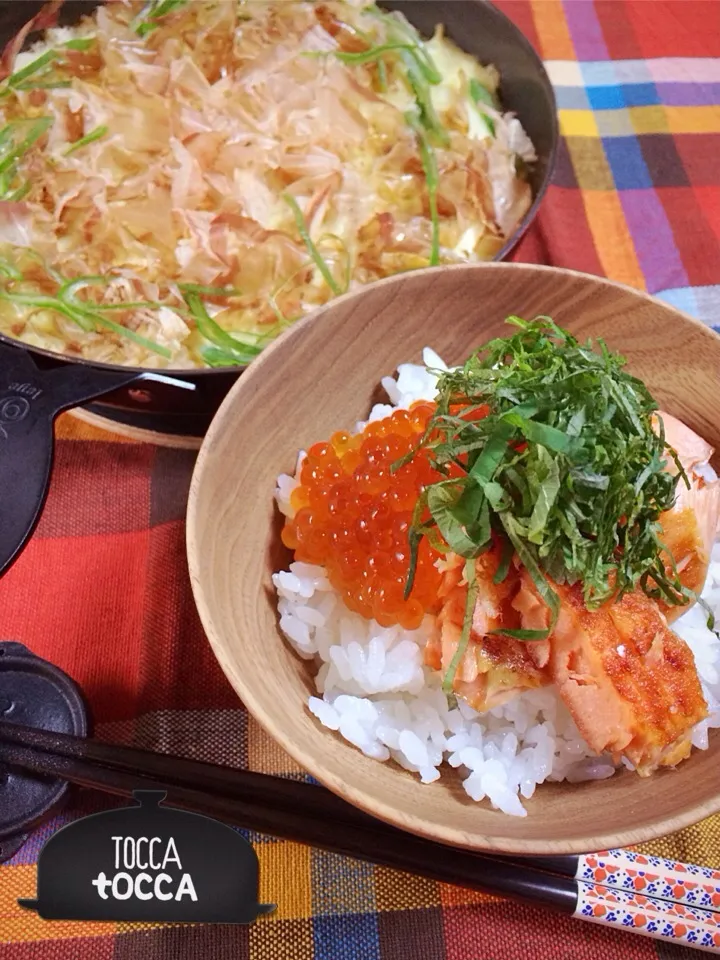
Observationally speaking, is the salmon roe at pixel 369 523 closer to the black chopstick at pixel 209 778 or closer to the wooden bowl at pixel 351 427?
the wooden bowl at pixel 351 427

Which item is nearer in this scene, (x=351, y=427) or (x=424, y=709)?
(x=424, y=709)

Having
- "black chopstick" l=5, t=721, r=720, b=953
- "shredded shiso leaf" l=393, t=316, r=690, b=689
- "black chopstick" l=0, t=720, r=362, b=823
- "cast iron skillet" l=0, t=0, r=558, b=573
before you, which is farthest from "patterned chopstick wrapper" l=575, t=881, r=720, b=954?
"cast iron skillet" l=0, t=0, r=558, b=573

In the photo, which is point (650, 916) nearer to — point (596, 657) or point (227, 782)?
point (596, 657)

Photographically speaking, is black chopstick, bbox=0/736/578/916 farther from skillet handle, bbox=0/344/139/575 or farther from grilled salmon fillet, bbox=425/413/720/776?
skillet handle, bbox=0/344/139/575

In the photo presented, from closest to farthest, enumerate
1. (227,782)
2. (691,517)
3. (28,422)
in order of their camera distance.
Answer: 1. (691,517)
2. (227,782)
3. (28,422)

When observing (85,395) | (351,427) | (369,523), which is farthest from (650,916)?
(85,395)
